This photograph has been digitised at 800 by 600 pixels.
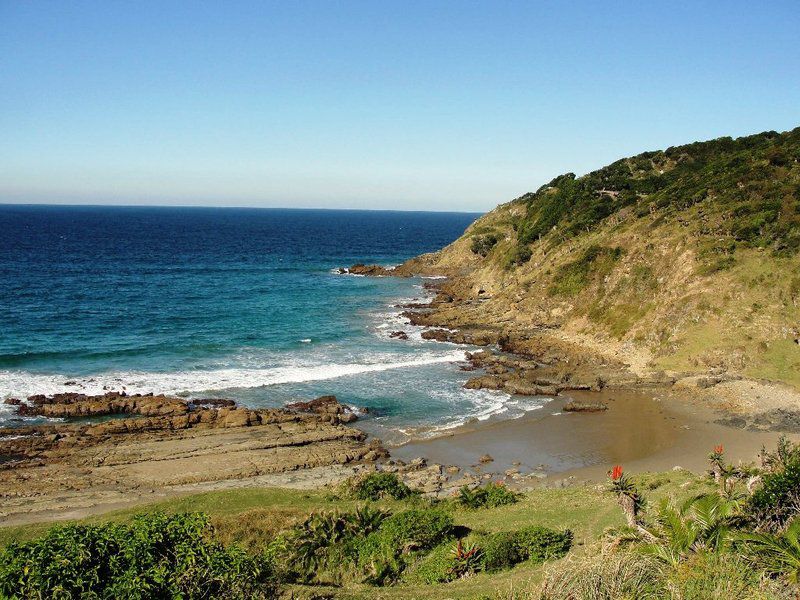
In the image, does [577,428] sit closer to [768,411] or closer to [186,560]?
[768,411]

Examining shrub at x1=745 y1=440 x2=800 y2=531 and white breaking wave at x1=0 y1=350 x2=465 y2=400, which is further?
white breaking wave at x1=0 y1=350 x2=465 y2=400

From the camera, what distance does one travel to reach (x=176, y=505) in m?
26.1

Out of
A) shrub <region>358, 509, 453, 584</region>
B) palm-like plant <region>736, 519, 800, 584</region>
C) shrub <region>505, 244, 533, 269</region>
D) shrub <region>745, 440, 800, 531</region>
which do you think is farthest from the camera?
shrub <region>505, 244, 533, 269</region>

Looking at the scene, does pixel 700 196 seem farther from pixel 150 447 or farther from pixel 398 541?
pixel 150 447

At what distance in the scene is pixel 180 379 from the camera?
148 feet

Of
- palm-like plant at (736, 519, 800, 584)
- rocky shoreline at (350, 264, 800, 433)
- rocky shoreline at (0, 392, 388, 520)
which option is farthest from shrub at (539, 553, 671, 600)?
rocky shoreline at (350, 264, 800, 433)

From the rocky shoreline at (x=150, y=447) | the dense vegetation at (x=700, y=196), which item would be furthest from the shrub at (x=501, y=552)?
the dense vegetation at (x=700, y=196)

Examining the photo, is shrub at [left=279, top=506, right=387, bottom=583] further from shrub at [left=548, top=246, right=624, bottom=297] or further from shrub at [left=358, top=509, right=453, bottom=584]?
shrub at [left=548, top=246, right=624, bottom=297]

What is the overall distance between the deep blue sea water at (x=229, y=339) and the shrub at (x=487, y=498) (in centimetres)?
1133

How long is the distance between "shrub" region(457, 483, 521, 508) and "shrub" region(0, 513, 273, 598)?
13.0m

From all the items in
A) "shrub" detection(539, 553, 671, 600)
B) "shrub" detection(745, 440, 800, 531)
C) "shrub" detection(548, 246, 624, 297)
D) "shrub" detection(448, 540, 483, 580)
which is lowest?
"shrub" detection(448, 540, 483, 580)

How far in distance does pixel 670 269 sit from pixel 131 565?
5203 centimetres

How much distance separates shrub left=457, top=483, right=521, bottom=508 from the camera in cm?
2531

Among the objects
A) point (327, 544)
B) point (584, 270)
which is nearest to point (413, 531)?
point (327, 544)
